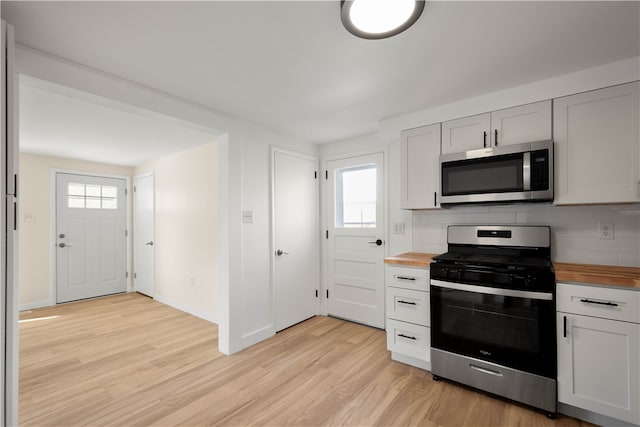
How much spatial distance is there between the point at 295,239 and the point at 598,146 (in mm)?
2786

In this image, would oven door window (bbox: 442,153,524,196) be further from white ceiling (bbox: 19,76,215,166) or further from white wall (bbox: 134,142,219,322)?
white wall (bbox: 134,142,219,322)

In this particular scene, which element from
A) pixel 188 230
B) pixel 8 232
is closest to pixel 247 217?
pixel 188 230

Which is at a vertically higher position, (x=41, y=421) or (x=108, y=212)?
(x=108, y=212)

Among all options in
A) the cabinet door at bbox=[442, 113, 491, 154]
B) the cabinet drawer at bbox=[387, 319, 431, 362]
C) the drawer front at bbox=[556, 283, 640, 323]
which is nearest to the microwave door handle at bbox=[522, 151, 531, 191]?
the cabinet door at bbox=[442, 113, 491, 154]

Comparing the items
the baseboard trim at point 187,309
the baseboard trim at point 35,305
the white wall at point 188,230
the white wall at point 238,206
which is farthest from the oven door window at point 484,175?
the baseboard trim at point 35,305

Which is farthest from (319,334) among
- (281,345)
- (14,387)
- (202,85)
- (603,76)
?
(603,76)

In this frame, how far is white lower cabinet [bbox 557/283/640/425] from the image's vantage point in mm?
1627

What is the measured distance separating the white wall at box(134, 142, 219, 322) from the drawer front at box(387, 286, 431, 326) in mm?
2240

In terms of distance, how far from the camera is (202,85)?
2180mm

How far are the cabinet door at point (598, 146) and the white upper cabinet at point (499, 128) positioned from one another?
0.09 metres

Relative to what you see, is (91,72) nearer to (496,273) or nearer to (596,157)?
(496,273)

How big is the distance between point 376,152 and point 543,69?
5.42ft

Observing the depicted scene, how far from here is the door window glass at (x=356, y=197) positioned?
11.2ft

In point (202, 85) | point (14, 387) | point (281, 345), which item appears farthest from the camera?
point (281, 345)
